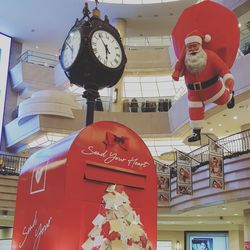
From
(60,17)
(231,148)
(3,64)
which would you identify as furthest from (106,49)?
(3,64)

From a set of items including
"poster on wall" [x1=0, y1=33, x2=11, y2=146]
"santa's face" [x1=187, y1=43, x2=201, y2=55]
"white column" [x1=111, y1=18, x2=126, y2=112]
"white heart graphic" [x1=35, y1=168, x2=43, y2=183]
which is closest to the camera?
"white heart graphic" [x1=35, y1=168, x2=43, y2=183]

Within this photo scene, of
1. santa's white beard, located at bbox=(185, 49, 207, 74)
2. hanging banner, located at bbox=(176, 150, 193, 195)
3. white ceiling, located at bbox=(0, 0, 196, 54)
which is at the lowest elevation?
santa's white beard, located at bbox=(185, 49, 207, 74)

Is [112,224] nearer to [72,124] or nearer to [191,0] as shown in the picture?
[72,124]

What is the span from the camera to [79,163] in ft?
7.09

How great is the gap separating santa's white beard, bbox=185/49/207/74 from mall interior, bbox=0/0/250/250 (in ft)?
37.7

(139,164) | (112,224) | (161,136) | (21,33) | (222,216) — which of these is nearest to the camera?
(112,224)

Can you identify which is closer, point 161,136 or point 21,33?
point 161,136

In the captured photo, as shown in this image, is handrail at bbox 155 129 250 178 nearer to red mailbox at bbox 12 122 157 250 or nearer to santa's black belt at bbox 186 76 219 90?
santa's black belt at bbox 186 76 219 90

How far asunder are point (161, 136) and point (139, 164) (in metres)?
21.8

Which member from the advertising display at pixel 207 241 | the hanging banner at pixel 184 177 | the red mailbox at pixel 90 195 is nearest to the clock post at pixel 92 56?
the red mailbox at pixel 90 195

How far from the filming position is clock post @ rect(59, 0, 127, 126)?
2.51 metres

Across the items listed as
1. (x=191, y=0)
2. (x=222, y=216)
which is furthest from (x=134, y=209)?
(x=191, y=0)

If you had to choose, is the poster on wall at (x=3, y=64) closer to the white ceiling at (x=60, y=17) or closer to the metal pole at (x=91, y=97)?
the white ceiling at (x=60, y=17)

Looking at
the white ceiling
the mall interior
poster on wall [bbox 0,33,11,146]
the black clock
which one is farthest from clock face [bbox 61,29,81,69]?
poster on wall [bbox 0,33,11,146]
